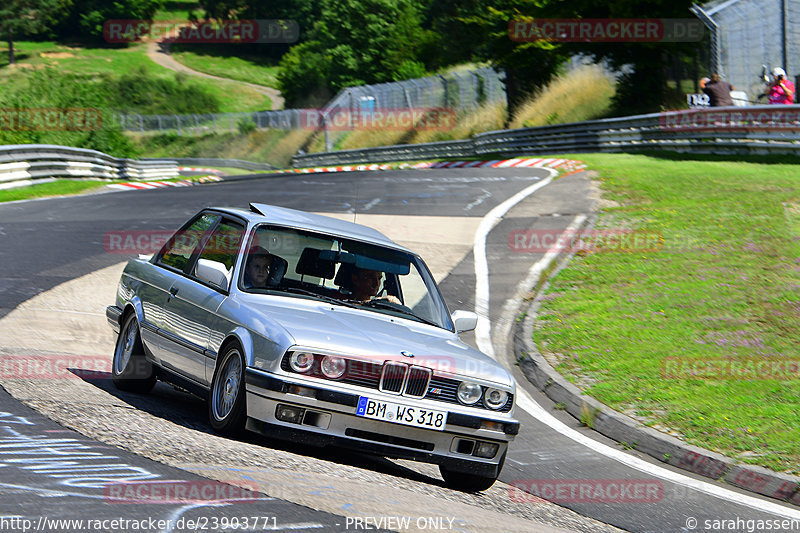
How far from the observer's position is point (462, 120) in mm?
47719

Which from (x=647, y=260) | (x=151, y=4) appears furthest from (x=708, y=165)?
(x=151, y=4)

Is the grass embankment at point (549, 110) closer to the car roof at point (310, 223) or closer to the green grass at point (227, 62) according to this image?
the car roof at point (310, 223)

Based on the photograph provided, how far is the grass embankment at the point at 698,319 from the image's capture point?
336 inches

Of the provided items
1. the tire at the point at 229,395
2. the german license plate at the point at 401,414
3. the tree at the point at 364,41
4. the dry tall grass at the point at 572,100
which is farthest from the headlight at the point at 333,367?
the tree at the point at 364,41

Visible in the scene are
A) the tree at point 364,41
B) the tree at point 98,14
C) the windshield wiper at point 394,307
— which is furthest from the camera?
the tree at point 98,14

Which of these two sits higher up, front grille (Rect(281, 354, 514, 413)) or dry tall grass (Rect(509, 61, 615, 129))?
dry tall grass (Rect(509, 61, 615, 129))

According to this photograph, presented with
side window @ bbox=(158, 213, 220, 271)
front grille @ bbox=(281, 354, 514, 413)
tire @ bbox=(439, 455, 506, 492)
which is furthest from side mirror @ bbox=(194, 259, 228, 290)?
tire @ bbox=(439, 455, 506, 492)

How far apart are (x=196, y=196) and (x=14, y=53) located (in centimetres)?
10763

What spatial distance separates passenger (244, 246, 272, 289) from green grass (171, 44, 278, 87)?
116294mm

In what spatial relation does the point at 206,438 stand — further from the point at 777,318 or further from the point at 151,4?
the point at 151,4

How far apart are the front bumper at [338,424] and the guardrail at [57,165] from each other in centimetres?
2115

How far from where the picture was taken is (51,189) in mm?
27266

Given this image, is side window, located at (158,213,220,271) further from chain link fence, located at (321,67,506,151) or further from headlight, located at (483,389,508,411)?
chain link fence, located at (321,67,506,151)

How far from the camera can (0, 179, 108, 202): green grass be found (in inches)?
965
